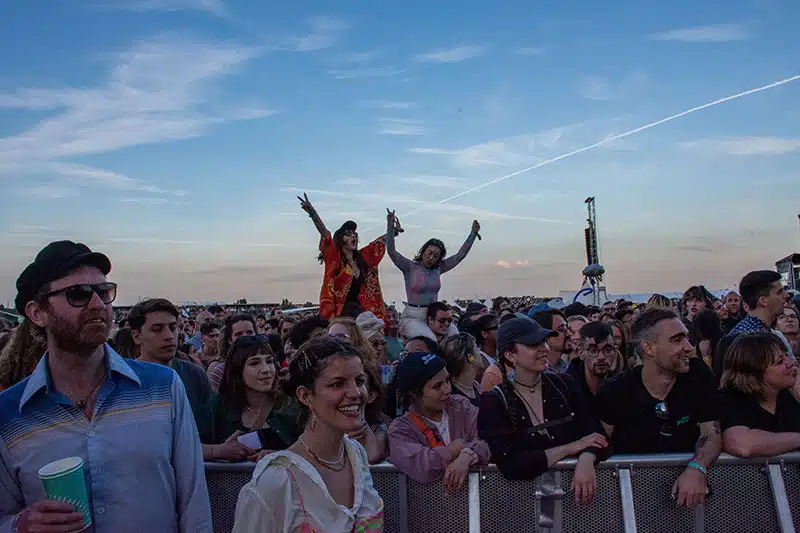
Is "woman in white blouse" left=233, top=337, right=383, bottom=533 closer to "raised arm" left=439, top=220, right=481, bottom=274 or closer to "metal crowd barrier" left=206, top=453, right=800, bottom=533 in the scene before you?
"metal crowd barrier" left=206, top=453, right=800, bottom=533

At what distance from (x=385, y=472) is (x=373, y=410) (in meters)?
0.68

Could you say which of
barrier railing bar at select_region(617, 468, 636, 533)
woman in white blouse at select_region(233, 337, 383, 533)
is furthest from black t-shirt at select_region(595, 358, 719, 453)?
woman in white blouse at select_region(233, 337, 383, 533)

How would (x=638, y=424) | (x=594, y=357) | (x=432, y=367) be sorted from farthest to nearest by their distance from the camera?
1. (x=594, y=357)
2. (x=432, y=367)
3. (x=638, y=424)

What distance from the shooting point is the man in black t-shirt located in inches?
135

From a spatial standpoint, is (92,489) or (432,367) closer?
(92,489)

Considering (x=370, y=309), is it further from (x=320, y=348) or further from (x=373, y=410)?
(x=320, y=348)

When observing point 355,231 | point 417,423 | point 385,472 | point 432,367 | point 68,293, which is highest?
point 355,231

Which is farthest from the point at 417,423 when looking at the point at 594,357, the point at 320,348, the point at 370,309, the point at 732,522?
the point at 370,309

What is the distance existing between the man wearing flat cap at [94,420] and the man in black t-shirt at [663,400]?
2321 mm

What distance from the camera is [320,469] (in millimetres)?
2473

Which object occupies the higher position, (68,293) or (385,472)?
(68,293)

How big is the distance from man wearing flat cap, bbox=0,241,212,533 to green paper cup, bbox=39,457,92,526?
0.10 meters

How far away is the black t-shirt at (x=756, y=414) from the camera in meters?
3.38

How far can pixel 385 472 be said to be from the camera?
3.37 metres
